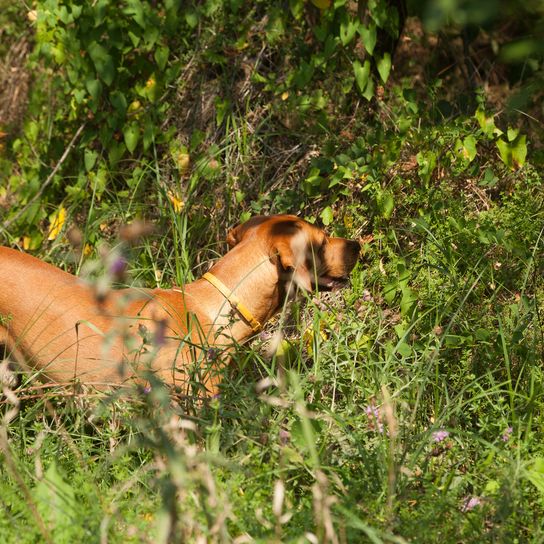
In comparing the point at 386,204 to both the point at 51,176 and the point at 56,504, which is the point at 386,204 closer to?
the point at 51,176

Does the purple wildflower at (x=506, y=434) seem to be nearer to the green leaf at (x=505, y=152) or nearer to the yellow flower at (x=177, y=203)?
the green leaf at (x=505, y=152)

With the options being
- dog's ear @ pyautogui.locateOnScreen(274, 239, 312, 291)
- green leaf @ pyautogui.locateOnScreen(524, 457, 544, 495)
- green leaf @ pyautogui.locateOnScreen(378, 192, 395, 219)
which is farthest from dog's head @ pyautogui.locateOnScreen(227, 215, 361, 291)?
green leaf @ pyautogui.locateOnScreen(524, 457, 544, 495)

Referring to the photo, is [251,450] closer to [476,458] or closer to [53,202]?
[476,458]

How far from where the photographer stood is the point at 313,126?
228 inches

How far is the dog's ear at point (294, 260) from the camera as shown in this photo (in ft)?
13.8

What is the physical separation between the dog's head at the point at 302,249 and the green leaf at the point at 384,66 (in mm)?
1434

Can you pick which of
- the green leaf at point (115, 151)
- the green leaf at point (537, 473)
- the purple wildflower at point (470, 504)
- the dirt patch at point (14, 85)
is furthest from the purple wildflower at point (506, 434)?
the dirt patch at point (14, 85)

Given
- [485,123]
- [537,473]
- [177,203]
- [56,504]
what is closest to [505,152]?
[485,123]

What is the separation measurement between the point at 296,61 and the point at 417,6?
3820 millimetres

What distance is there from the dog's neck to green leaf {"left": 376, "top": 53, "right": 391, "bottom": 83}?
5.88 feet

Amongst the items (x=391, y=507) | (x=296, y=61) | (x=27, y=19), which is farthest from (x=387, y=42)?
(x=391, y=507)

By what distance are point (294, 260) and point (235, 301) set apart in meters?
0.39

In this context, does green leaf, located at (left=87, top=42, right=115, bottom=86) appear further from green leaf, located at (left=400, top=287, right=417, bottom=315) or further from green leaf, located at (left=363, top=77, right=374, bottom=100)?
green leaf, located at (left=400, top=287, right=417, bottom=315)

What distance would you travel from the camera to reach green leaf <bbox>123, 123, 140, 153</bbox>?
593 centimetres
